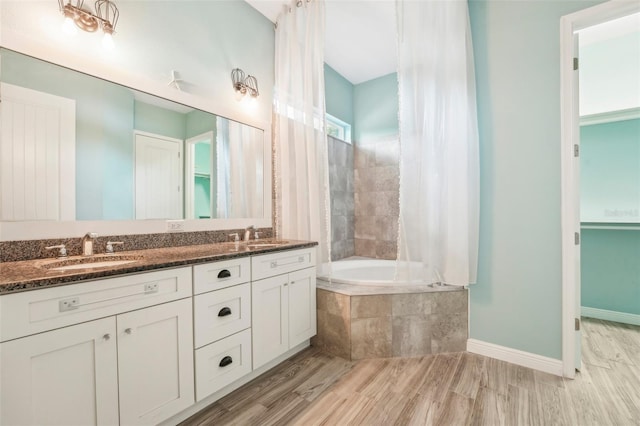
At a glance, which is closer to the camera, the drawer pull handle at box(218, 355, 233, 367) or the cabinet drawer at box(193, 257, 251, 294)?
the cabinet drawer at box(193, 257, 251, 294)

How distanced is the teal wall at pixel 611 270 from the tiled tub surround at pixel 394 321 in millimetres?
1613

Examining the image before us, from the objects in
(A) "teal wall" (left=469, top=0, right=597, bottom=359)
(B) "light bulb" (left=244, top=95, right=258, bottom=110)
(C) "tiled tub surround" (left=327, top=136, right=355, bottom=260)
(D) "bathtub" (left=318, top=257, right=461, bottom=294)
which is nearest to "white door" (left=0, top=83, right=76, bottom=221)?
(B) "light bulb" (left=244, top=95, right=258, bottom=110)

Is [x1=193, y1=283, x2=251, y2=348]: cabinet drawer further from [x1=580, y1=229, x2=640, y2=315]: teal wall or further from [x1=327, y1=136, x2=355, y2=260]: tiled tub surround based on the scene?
[x1=580, y1=229, x2=640, y2=315]: teal wall

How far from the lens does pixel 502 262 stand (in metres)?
2.02

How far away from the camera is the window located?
3555 mm

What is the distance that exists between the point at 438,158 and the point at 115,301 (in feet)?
6.91

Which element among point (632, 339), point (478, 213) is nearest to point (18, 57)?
point (478, 213)

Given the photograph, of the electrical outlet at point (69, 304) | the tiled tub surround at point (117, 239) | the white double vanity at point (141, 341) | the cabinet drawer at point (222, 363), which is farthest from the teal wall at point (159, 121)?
the cabinet drawer at point (222, 363)

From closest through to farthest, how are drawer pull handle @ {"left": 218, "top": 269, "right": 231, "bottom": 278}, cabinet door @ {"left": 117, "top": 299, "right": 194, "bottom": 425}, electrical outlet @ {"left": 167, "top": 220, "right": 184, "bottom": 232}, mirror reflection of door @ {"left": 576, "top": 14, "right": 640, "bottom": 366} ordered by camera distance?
cabinet door @ {"left": 117, "top": 299, "right": 194, "bottom": 425}
drawer pull handle @ {"left": 218, "top": 269, "right": 231, "bottom": 278}
electrical outlet @ {"left": 167, "top": 220, "right": 184, "bottom": 232}
mirror reflection of door @ {"left": 576, "top": 14, "right": 640, "bottom": 366}

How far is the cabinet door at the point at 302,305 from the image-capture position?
1.96 meters

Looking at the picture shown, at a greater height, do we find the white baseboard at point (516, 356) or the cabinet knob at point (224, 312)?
the cabinet knob at point (224, 312)

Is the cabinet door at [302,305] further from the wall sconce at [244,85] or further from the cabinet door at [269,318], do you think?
the wall sconce at [244,85]

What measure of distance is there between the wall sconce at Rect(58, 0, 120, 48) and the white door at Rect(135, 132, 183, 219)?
1.82ft

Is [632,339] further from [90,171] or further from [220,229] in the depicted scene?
[90,171]
